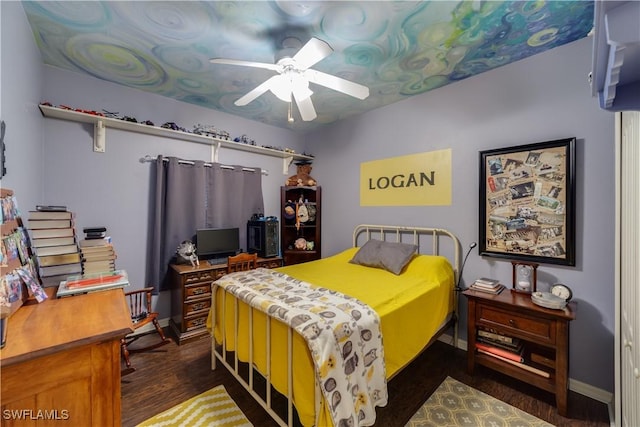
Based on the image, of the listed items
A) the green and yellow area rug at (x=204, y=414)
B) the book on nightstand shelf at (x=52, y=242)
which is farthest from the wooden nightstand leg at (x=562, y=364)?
the book on nightstand shelf at (x=52, y=242)

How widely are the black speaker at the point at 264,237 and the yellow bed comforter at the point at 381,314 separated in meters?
0.76

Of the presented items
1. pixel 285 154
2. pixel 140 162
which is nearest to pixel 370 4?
pixel 285 154

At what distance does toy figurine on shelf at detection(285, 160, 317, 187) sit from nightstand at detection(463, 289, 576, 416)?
2.49 meters

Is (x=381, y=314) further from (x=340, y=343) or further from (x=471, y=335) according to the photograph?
(x=471, y=335)

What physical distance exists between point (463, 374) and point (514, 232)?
1276 mm

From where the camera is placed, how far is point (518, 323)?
186cm

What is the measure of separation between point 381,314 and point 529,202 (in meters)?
1.62

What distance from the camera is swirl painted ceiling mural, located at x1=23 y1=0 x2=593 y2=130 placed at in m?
1.59

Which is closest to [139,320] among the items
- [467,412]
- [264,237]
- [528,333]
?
[264,237]

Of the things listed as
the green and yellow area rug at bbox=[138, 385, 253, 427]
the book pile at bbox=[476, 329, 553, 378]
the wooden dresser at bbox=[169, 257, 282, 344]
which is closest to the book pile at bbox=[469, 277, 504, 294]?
the book pile at bbox=[476, 329, 553, 378]

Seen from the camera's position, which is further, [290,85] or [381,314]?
[290,85]

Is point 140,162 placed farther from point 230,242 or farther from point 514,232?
point 514,232

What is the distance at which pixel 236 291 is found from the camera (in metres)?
1.81

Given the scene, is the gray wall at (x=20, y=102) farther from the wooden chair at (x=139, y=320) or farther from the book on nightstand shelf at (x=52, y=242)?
the wooden chair at (x=139, y=320)
